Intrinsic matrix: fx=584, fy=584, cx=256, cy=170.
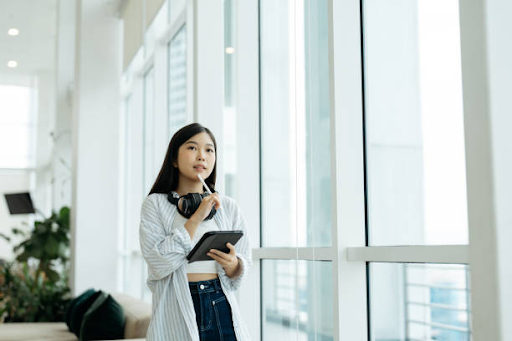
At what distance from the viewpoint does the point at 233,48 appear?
333cm

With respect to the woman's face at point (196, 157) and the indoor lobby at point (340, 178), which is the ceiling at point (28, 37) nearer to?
the indoor lobby at point (340, 178)

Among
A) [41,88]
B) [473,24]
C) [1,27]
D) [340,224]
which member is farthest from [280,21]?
[41,88]

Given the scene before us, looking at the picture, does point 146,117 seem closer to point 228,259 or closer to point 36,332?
point 36,332

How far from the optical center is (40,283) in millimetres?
5840

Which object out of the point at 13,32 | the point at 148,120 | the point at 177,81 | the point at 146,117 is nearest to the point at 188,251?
the point at 177,81

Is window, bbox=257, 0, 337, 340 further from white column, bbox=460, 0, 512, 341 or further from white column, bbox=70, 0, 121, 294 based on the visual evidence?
white column, bbox=70, 0, 121, 294

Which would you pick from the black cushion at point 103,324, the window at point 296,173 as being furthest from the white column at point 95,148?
the window at point 296,173

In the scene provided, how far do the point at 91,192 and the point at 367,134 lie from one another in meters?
4.19

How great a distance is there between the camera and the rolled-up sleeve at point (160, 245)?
1.82 m

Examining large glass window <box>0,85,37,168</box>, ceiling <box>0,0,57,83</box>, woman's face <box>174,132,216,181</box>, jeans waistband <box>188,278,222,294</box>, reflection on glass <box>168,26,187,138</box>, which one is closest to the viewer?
jeans waistband <box>188,278,222,294</box>

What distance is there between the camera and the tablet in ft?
5.76

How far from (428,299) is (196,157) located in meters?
1.22

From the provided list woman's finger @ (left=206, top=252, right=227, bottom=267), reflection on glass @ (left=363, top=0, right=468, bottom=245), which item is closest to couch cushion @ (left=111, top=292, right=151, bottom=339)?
woman's finger @ (left=206, top=252, right=227, bottom=267)

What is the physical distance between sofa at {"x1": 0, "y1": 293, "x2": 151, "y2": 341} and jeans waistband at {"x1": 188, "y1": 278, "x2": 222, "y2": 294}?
4.49ft
